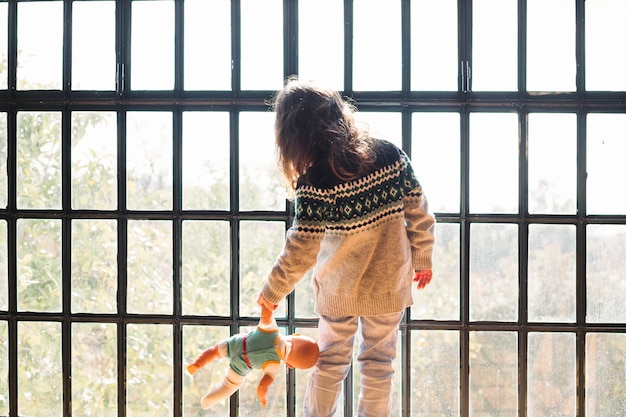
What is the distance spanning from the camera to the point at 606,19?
6.16 ft

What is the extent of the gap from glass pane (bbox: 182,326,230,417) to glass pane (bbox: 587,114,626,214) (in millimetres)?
1329

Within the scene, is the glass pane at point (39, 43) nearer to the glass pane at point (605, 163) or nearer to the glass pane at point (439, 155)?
the glass pane at point (439, 155)

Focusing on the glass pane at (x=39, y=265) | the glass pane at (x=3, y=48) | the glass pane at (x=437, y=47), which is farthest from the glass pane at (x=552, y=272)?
the glass pane at (x=3, y=48)

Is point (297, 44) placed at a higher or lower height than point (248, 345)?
higher

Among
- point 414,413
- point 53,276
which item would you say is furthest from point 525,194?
point 53,276

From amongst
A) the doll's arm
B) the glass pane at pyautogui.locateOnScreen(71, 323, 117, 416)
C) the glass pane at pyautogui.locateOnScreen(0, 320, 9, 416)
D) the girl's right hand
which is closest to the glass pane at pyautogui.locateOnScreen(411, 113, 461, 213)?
the girl's right hand

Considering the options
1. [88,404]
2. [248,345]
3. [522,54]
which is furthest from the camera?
[88,404]

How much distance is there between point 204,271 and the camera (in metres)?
1.94

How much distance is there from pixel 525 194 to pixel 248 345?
1006 millimetres

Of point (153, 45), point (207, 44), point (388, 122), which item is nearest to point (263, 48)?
point (207, 44)

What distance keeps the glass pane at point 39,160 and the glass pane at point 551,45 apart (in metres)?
1.61

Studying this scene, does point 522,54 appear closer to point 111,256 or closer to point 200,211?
point 200,211

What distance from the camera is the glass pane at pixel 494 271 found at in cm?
189

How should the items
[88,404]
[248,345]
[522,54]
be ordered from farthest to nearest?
[88,404] < [522,54] < [248,345]
